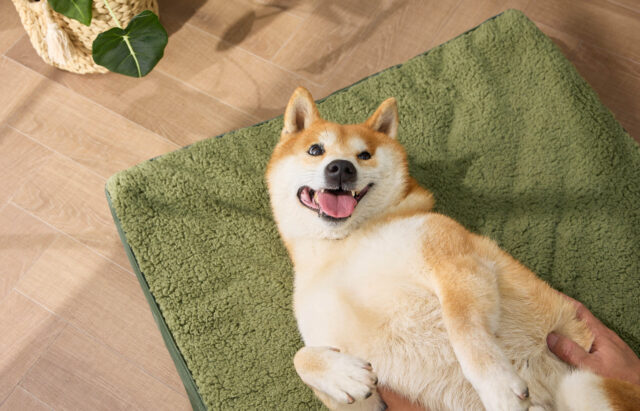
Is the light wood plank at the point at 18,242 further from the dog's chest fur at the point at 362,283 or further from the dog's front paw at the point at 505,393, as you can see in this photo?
the dog's front paw at the point at 505,393

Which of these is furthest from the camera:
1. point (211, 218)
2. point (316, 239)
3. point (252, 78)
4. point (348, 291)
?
point (252, 78)

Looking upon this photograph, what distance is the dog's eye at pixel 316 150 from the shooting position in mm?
1642

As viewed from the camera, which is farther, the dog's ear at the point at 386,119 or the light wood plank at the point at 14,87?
the light wood plank at the point at 14,87

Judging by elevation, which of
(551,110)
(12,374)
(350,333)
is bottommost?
(12,374)

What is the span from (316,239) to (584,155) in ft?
3.80

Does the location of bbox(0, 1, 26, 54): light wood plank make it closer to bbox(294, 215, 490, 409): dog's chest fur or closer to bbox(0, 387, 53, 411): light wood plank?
bbox(0, 387, 53, 411): light wood plank

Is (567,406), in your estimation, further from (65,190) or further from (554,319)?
(65,190)

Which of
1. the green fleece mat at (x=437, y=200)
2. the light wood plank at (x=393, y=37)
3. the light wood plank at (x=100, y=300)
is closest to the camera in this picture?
the green fleece mat at (x=437, y=200)

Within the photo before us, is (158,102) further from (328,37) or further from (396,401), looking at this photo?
(396,401)

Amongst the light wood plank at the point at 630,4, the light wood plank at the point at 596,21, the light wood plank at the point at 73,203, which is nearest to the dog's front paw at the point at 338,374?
the light wood plank at the point at 73,203

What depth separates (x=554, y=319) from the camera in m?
1.51

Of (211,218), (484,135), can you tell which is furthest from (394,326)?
(484,135)

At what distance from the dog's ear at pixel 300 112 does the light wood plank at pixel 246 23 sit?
39.2 inches

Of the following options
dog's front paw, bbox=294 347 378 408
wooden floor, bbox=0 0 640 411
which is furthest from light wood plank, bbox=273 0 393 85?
dog's front paw, bbox=294 347 378 408
